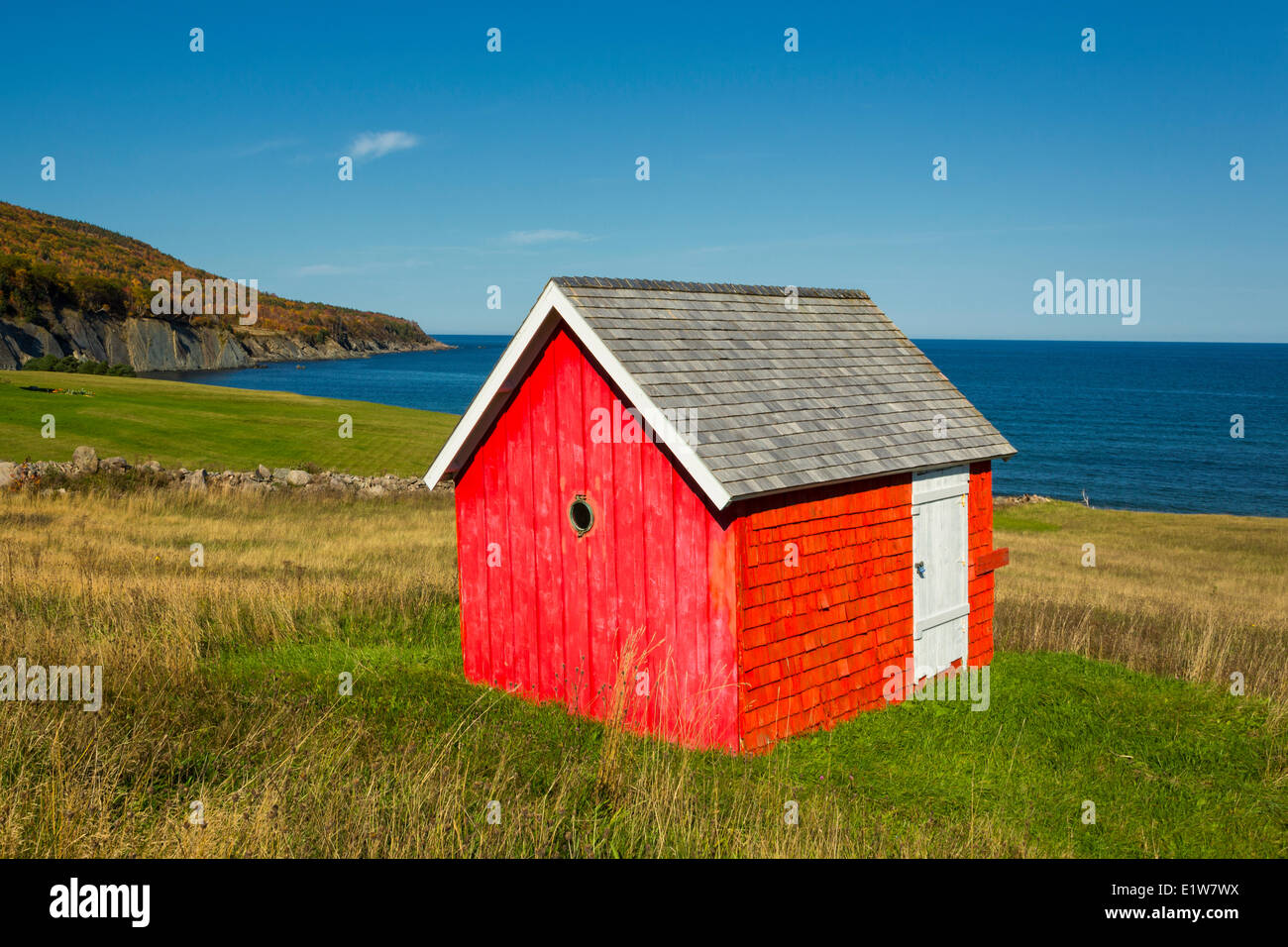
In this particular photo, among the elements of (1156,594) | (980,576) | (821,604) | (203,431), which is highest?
(203,431)

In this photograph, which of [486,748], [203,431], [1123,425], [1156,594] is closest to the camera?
[486,748]

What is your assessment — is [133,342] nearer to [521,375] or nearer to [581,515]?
[521,375]

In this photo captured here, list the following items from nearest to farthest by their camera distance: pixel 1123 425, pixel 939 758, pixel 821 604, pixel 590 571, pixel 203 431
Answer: pixel 939 758
pixel 821 604
pixel 590 571
pixel 203 431
pixel 1123 425

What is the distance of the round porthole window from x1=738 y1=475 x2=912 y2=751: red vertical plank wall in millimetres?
1866

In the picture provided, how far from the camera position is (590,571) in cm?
955

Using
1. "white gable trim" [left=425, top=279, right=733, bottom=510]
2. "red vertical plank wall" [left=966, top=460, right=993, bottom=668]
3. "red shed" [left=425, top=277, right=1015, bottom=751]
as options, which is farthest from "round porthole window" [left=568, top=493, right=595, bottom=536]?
"red vertical plank wall" [left=966, top=460, right=993, bottom=668]

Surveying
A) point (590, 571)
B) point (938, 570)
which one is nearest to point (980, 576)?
point (938, 570)

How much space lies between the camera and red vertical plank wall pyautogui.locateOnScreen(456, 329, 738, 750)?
28.1 feet

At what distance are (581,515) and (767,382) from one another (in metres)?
2.61

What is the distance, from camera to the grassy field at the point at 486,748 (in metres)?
5.59

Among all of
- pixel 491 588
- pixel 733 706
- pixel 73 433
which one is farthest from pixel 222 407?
pixel 733 706

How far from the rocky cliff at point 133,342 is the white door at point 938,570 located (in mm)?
91414

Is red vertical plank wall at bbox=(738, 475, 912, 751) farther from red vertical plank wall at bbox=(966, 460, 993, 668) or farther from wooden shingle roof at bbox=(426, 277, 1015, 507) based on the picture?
red vertical plank wall at bbox=(966, 460, 993, 668)

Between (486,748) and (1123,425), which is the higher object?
(1123,425)
